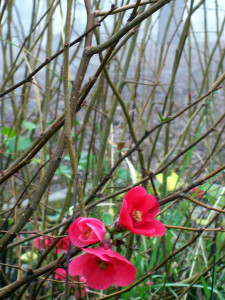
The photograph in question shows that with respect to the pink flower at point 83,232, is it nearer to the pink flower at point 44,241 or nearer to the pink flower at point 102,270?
the pink flower at point 102,270

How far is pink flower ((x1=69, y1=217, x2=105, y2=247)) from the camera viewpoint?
0.49 m

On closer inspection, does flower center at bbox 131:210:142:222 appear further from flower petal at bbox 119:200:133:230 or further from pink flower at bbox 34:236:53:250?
pink flower at bbox 34:236:53:250

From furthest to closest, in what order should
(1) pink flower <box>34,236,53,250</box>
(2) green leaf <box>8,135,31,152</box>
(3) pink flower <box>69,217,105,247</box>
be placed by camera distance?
(2) green leaf <box>8,135,31,152</box>
(1) pink flower <box>34,236,53,250</box>
(3) pink flower <box>69,217,105,247</box>

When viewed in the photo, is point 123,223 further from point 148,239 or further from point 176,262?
point 176,262

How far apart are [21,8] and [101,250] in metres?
2.53

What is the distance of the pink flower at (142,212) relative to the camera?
0.54 metres

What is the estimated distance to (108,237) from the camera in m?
0.52

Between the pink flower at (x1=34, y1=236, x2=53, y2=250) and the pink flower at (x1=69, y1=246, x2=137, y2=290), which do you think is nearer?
the pink flower at (x1=69, y1=246, x2=137, y2=290)

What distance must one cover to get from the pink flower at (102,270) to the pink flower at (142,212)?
0.16 feet

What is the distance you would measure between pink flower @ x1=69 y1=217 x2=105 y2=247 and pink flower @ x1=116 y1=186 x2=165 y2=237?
0.04 metres

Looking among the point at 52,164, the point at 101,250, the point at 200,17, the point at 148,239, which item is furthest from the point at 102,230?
the point at 200,17

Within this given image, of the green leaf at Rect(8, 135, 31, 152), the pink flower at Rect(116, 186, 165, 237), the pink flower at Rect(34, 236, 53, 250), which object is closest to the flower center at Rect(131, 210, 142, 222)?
the pink flower at Rect(116, 186, 165, 237)

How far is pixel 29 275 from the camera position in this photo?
66cm

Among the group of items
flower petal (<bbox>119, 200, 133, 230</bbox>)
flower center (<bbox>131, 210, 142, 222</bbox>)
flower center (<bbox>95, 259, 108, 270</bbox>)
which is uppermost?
flower petal (<bbox>119, 200, 133, 230</bbox>)
